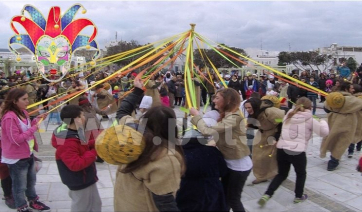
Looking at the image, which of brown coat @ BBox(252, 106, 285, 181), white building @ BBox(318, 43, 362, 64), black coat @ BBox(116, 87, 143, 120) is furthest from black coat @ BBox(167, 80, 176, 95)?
white building @ BBox(318, 43, 362, 64)

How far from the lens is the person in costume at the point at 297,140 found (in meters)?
3.94

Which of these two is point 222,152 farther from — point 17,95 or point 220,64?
point 220,64

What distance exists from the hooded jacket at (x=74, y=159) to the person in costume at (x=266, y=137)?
2240 mm

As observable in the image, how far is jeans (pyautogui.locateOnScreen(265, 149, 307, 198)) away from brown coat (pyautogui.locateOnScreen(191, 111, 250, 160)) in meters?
1.19

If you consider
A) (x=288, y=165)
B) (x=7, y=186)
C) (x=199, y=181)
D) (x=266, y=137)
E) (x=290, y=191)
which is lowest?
(x=290, y=191)

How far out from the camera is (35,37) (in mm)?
13906

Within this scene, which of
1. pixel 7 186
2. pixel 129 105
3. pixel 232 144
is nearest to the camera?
pixel 129 105

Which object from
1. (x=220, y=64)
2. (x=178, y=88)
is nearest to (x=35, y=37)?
(x=178, y=88)

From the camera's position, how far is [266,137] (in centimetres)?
448

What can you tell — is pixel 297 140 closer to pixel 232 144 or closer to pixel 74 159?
pixel 232 144

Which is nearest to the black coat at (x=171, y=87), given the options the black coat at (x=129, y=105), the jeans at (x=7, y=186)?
the jeans at (x=7, y=186)

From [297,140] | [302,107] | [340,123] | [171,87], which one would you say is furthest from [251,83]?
[297,140]

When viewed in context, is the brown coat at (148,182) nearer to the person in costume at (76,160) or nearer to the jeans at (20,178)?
the person in costume at (76,160)

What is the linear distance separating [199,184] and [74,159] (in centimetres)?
113
